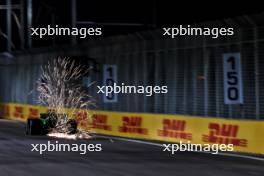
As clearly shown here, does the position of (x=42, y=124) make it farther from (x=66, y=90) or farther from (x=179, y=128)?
(x=179, y=128)

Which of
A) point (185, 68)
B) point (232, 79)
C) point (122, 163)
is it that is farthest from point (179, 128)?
point (122, 163)

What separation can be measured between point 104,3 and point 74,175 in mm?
40097

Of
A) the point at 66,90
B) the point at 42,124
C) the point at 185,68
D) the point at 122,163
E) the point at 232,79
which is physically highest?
the point at 185,68

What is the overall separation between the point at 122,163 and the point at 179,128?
6.37 meters

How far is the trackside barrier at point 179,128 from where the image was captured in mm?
18312

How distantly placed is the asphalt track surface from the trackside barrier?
4.11ft

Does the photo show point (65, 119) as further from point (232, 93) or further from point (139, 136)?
point (232, 93)

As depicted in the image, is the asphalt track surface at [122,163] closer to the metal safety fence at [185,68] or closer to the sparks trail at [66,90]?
the metal safety fence at [185,68]

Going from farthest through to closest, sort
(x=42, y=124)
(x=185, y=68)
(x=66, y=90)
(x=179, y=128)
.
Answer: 1. (x=66, y=90)
2. (x=42, y=124)
3. (x=185, y=68)
4. (x=179, y=128)

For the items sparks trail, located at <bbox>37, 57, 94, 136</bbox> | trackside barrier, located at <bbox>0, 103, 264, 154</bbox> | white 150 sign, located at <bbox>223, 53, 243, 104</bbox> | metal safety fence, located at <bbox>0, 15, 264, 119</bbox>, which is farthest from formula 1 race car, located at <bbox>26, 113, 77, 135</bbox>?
white 150 sign, located at <bbox>223, 53, 243, 104</bbox>

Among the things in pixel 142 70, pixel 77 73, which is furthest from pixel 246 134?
pixel 77 73

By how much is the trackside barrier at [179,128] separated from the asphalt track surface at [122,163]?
1.25 metres

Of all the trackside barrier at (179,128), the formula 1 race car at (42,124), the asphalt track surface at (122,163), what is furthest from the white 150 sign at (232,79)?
the formula 1 race car at (42,124)

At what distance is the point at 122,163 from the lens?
51.3ft
